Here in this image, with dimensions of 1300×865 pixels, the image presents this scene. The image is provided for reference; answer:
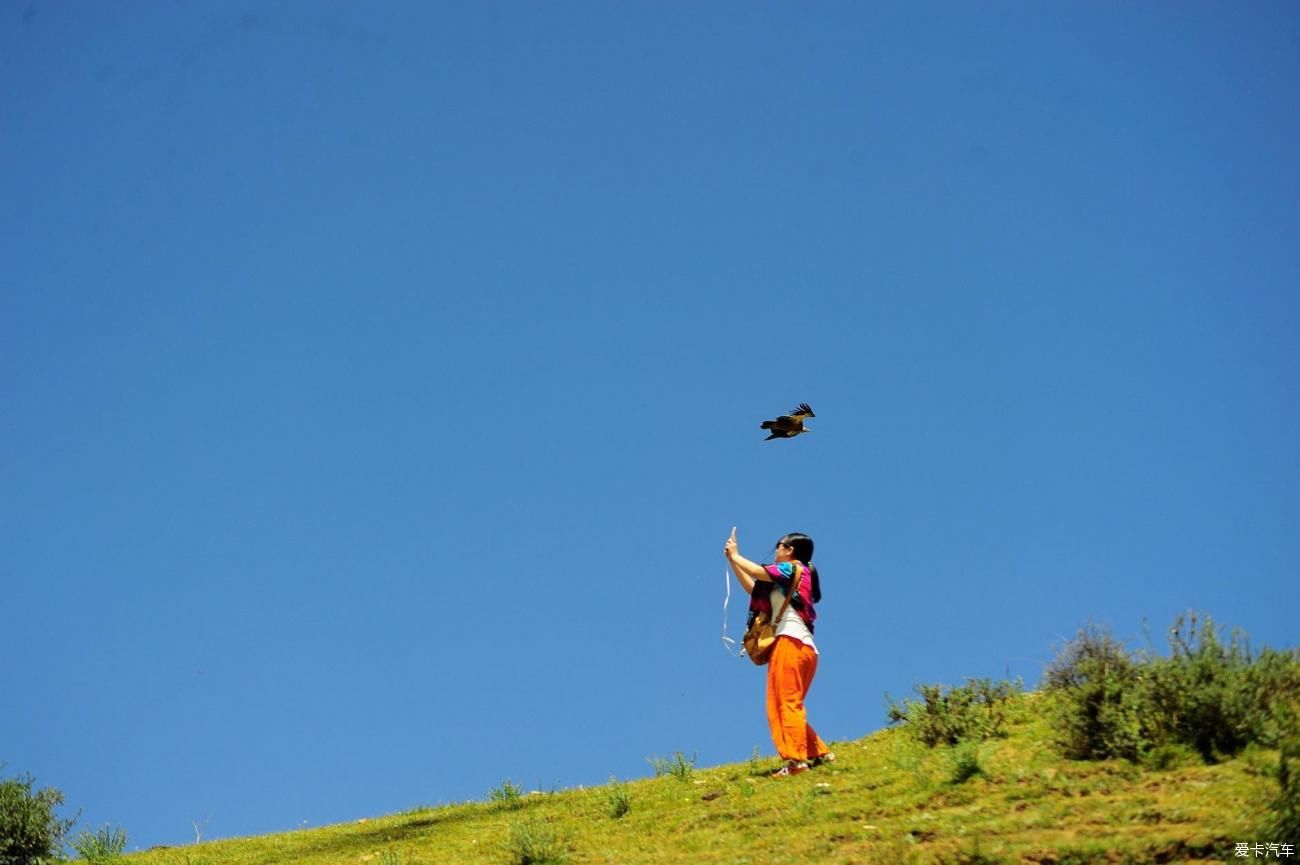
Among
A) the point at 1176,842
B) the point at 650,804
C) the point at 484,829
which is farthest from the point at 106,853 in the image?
the point at 1176,842

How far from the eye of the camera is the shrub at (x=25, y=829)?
15727 mm

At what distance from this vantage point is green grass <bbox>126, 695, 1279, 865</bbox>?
29.3 feet

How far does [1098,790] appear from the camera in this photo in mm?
10094

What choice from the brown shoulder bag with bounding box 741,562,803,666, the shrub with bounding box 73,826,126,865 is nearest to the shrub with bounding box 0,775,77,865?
the shrub with bounding box 73,826,126,865

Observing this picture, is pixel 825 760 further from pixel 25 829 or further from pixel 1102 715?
pixel 25 829

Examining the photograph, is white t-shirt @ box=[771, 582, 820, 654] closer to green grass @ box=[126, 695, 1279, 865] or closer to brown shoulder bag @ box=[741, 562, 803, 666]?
brown shoulder bag @ box=[741, 562, 803, 666]

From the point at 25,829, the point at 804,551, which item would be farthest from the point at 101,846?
the point at 804,551

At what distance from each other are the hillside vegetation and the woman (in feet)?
1.31

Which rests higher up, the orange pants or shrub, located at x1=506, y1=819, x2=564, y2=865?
the orange pants

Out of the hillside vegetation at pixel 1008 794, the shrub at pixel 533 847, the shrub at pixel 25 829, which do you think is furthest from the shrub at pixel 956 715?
the shrub at pixel 25 829

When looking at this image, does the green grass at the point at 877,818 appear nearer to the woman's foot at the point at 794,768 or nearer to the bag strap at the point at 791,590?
the woman's foot at the point at 794,768

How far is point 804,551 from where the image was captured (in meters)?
13.9

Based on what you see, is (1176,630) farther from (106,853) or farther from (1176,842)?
(106,853)

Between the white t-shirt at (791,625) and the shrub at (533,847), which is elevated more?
the white t-shirt at (791,625)
